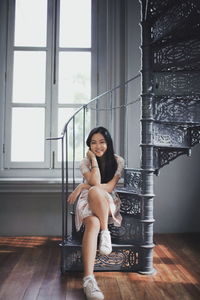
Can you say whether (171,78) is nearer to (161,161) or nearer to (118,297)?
(161,161)

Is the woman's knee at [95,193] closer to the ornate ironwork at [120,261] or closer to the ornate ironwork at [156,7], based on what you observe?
the ornate ironwork at [120,261]

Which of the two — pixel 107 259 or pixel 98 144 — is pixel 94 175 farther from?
A: pixel 107 259

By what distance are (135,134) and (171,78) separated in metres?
1.02

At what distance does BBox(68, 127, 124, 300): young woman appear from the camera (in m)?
1.87

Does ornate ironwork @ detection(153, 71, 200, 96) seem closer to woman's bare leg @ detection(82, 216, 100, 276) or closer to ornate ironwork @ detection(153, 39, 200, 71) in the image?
ornate ironwork @ detection(153, 39, 200, 71)

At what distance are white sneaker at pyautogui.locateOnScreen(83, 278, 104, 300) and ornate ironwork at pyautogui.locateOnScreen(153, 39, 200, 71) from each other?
1606 millimetres

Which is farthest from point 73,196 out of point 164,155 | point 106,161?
point 164,155

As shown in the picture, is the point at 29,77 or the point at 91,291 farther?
the point at 29,77

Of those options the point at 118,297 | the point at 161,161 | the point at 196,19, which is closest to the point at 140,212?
the point at 161,161

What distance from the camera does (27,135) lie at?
340 cm

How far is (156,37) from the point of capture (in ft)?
7.67

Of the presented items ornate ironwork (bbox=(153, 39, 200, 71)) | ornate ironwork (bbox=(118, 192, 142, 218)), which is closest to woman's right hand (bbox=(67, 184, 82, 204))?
ornate ironwork (bbox=(118, 192, 142, 218))

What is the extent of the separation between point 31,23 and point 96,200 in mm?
2431

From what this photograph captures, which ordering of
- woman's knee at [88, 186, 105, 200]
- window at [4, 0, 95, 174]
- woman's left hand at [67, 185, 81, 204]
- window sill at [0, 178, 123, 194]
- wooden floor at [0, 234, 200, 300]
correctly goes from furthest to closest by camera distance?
1. window at [4, 0, 95, 174]
2. window sill at [0, 178, 123, 194]
3. woman's left hand at [67, 185, 81, 204]
4. woman's knee at [88, 186, 105, 200]
5. wooden floor at [0, 234, 200, 300]
